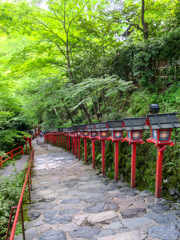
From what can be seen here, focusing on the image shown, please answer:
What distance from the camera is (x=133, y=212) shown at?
408 cm

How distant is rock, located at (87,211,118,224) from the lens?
12.8ft

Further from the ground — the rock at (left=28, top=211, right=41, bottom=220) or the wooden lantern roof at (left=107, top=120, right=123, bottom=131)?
the wooden lantern roof at (left=107, top=120, right=123, bottom=131)

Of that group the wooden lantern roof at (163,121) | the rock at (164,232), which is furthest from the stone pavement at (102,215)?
the wooden lantern roof at (163,121)

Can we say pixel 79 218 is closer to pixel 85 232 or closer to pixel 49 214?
pixel 85 232

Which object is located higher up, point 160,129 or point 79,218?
point 160,129

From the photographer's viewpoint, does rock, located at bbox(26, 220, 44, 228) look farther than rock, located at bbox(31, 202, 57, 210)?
No

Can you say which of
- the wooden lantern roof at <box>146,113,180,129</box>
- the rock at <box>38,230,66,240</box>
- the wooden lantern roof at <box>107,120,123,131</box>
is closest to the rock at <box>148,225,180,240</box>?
the rock at <box>38,230,66,240</box>

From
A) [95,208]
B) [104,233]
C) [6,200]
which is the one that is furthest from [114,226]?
[6,200]

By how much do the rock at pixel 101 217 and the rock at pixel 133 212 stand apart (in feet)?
0.71

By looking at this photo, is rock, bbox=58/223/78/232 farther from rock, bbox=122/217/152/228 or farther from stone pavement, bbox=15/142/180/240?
rock, bbox=122/217/152/228

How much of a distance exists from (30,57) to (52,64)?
1.72m

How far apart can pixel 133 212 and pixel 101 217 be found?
0.78 metres

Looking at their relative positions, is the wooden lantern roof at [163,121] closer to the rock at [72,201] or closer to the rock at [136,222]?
the rock at [136,222]

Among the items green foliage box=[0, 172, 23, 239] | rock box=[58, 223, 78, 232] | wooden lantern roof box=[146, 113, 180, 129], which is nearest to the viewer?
rock box=[58, 223, 78, 232]
